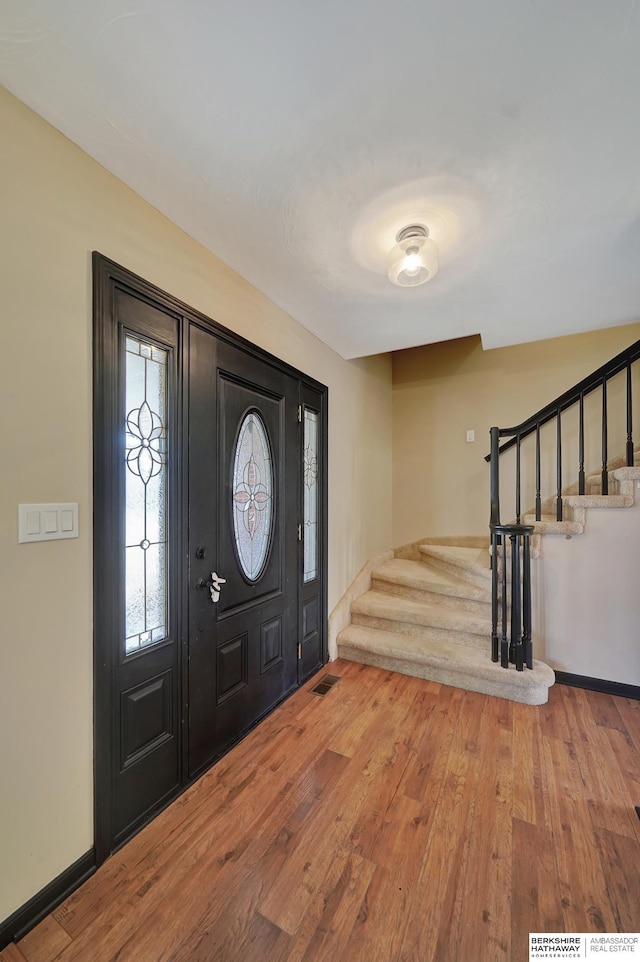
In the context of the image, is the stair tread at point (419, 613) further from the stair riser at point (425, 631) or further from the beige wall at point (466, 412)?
the beige wall at point (466, 412)

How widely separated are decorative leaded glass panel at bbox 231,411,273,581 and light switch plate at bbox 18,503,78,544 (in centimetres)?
78

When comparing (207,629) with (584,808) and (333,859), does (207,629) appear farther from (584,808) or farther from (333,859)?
(584,808)

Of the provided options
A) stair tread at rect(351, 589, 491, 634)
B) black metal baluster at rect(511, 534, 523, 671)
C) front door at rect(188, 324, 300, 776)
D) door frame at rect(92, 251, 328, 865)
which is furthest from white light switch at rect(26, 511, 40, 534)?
black metal baluster at rect(511, 534, 523, 671)

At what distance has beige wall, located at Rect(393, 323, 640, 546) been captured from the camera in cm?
329

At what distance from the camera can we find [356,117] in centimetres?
112

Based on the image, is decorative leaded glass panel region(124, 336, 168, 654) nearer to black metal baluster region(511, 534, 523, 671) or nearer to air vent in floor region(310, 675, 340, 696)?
air vent in floor region(310, 675, 340, 696)

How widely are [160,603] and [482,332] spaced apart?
9.19ft

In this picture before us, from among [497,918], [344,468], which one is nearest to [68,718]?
[497,918]

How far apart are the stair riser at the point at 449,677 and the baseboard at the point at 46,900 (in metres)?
1.92

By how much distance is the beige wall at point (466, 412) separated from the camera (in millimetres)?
3293

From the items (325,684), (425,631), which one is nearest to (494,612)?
(425,631)

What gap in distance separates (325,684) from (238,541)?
134 centimetres

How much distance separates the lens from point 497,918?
3.64 ft

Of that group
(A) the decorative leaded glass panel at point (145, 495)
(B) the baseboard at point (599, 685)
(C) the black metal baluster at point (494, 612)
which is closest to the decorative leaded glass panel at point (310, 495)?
(A) the decorative leaded glass panel at point (145, 495)
